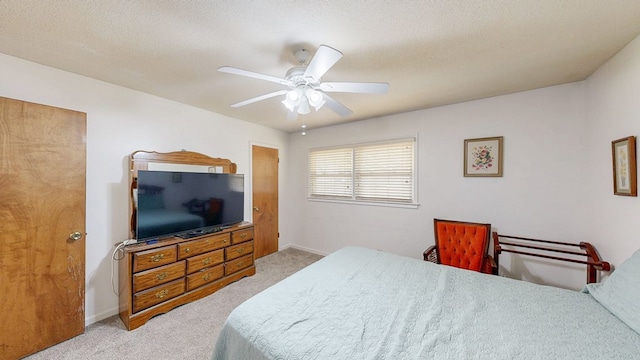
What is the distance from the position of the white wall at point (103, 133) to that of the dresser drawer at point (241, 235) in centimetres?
115

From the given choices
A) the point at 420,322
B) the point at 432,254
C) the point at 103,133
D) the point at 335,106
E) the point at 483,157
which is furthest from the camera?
the point at 432,254

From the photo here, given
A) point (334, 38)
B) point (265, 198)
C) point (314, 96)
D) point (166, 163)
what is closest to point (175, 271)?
point (166, 163)

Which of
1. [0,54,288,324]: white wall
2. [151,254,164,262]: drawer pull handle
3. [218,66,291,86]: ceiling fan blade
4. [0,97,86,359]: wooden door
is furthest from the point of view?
[151,254,164,262]: drawer pull handle

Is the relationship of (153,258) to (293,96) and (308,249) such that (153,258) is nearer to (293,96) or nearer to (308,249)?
(293,96)

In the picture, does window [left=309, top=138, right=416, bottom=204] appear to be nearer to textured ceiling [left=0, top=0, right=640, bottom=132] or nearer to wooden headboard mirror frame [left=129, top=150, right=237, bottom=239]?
textured ceiling [left=0, top=0, right=640, bottom=132]

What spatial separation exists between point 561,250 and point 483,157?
1.17 m

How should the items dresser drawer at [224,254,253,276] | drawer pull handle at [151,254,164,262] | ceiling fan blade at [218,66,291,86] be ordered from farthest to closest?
dresser drawer at [224,254,253,276] < drawer pull handle at [151,254,164,262] < ceiling fan blade at [218,66,291,86]

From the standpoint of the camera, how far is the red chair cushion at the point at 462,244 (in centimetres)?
254

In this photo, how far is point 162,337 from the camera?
79.4 inches

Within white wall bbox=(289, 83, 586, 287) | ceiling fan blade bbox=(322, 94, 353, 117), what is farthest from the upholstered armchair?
ceiling fan blade bbox=(322, 94, 353, 117)

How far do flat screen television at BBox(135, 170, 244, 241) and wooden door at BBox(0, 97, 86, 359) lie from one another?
466 millimetres

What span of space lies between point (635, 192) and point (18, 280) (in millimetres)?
4649

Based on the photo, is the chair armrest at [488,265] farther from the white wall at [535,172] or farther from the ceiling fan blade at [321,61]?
the ceiling fan blade at [321,61]

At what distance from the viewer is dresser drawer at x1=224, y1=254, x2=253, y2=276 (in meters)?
2.96
